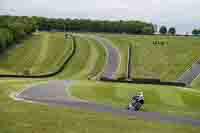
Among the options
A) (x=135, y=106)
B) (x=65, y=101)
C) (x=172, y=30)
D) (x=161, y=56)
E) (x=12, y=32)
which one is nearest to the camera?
(x=135, y=106)

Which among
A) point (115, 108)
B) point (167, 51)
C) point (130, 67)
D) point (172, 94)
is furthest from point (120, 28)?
point (115, 108)

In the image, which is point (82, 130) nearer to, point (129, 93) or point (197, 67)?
point (129, 93)

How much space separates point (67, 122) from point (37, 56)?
177ft

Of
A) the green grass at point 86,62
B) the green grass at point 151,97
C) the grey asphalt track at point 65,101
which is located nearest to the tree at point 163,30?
the green grass at point 86,62

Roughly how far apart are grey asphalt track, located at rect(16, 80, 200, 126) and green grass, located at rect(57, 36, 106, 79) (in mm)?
20084

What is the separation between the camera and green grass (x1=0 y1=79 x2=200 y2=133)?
70.9 feet

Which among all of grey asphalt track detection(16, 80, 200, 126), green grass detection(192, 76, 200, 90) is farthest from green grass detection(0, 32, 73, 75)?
green grass detection(192, 76, 200, 90)

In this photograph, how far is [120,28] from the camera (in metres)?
150

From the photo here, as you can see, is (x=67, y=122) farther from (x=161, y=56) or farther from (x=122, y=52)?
(x=122, y=52)

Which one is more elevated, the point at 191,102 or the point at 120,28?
the point at 120,28

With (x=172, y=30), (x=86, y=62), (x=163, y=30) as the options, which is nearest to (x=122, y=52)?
(x=86, y=62)

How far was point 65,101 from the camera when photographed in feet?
107

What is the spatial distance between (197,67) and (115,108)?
40.9 m

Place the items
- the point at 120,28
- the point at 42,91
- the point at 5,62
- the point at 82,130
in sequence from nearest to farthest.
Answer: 1. the point at 82,130
2. the point at 42,91
3. the point at 5,62
4. the point at 120,28
